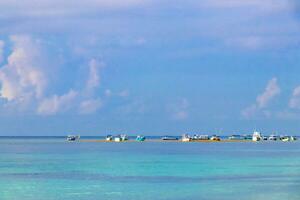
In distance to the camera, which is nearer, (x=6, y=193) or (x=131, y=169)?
(x=6, y=193)

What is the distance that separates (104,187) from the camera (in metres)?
46.1

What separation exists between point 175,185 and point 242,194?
6.91 meters

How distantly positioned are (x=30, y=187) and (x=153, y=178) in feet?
36.8

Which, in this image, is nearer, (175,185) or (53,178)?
(175,185)

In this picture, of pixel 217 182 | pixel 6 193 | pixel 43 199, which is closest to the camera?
pixel 43 199

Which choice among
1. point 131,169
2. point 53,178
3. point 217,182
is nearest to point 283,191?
point 217,182

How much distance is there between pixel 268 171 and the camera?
2406 inches

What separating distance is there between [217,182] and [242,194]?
308 inches

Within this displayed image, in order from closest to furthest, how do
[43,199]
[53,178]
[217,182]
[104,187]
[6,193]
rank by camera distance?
1. [43,199]
2. [6,193]
3. [104,187]
4. [217,182]
5. [53,178]

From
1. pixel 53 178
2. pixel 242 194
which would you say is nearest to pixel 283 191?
pixel 242 194

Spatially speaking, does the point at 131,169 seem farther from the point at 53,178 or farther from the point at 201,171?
the point at 53,178

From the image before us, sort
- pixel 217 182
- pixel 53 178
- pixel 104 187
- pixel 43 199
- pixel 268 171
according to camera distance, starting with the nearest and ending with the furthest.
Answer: pixel 43 199
pixel 104 187
pixel 217 182
pixel 53 178
pixel 268 171

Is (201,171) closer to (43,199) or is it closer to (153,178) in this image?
(153,178)

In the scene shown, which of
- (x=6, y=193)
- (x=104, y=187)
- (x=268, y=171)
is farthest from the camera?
(x=268, y=171)
